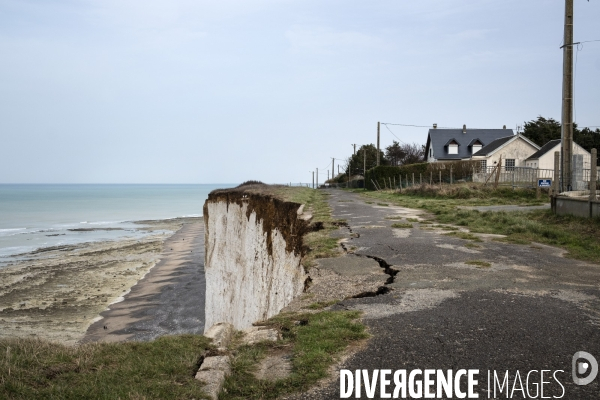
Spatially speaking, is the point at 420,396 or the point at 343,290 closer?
the point at 420,396

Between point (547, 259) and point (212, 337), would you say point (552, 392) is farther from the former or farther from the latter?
point (547, 259)

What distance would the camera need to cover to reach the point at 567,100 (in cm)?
1633

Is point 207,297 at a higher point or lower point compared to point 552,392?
lower

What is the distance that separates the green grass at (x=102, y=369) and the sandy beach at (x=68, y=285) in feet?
39.6

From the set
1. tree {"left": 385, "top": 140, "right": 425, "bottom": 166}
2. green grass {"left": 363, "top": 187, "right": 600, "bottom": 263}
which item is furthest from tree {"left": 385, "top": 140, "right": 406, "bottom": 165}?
green grass {"left": 363, "top": 187, "right": 600, "bottom": 263}

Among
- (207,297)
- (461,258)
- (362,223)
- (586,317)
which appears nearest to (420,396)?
(586,317)

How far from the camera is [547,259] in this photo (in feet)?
29.8

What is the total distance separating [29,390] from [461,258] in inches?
291

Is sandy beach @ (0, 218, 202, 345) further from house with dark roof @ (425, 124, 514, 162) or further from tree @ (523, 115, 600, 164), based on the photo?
tree @ (523, 115, 600, 164)

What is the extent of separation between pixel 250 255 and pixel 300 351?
15055 millimetres

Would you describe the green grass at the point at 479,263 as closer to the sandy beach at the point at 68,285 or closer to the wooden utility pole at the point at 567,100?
the wooden utility pole at the point at 567,100

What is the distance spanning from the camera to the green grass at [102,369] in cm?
369

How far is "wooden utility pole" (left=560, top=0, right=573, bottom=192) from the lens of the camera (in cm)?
1628

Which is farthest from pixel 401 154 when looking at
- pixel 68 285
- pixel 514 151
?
pixel 68 285
